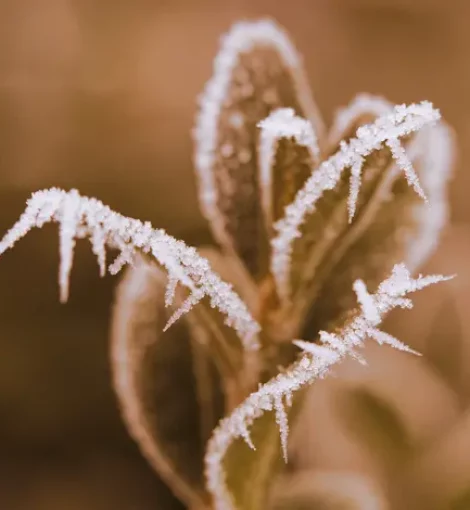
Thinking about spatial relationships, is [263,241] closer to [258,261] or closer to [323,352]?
[258,261]

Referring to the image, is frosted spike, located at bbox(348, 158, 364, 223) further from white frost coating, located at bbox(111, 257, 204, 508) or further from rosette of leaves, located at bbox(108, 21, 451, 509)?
white frost coating, located at bbox(111, 257, 204, 508)

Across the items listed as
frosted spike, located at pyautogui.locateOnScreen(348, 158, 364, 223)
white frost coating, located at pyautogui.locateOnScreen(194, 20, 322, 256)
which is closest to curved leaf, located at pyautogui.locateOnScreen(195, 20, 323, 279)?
white frost coating, located at pyautogui.locateOnScreen(194, 20, 322, 256)

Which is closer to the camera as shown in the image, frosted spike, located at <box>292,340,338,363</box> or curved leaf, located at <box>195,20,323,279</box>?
frosted spike, located at <box>292,340,338,363</box>

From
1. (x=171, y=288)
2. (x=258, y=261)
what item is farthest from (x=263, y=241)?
(x=171, y=288)

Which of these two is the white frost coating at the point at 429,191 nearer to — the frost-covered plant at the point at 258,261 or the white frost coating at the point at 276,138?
the frost-covered plant at the point at 258,261

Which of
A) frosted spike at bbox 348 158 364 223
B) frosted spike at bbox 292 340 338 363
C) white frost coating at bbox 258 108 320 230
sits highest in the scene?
white frost coating at bbox 258 108 320 230

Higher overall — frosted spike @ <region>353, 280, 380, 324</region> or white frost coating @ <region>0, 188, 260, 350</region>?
white frost coating @ <region>0, 188, 260, 350</region>

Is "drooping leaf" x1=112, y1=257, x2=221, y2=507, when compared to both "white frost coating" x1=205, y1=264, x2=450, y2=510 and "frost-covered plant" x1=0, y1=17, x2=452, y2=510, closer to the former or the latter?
"frost-covered plant" x1=0, y1=17, x2=452, y2=510
